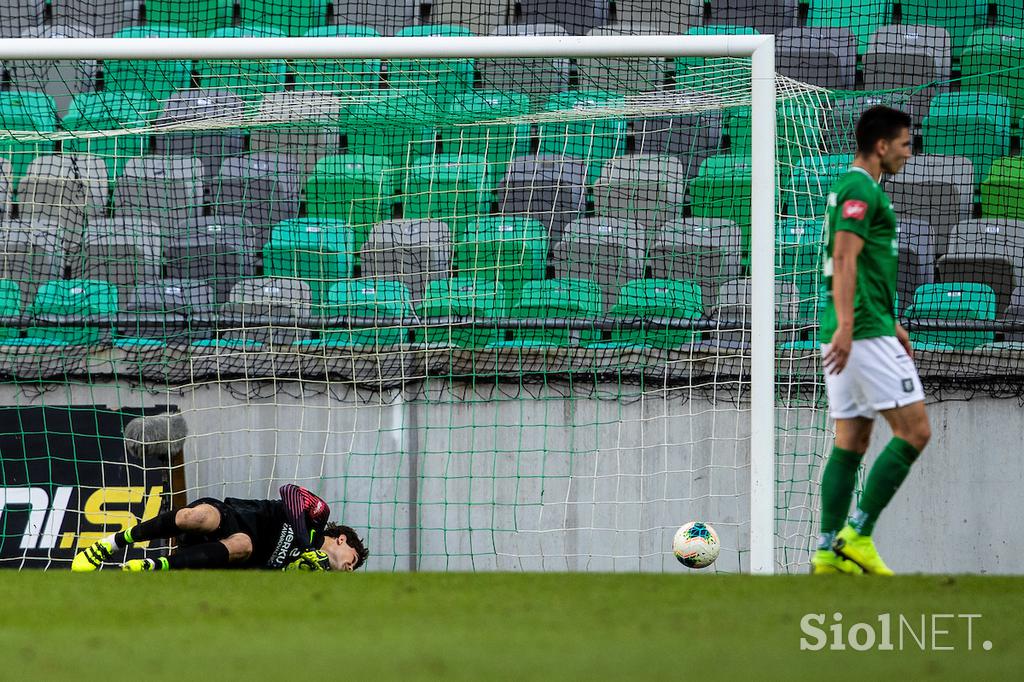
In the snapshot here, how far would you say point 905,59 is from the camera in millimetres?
7824

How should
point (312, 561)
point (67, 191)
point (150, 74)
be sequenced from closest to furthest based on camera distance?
point (312, 561) < point (67, 191) < point (150, 74)

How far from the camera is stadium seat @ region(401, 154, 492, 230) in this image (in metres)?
7.07

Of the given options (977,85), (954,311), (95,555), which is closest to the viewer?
(95,555)

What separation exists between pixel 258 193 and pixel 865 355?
453 centimetres

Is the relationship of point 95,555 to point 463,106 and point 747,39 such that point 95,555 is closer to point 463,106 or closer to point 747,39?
point 463,106

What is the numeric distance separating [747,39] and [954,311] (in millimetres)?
2681

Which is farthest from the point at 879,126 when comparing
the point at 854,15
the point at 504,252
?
the point at 854,15

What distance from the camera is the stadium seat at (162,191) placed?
7.23 metres

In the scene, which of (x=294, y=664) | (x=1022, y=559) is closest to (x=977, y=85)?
(x=1022, y=559)

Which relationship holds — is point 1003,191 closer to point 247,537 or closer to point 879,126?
point 879,126

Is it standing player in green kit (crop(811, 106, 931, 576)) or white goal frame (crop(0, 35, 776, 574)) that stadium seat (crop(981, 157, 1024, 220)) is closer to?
white goal frame (crop(0, 35, 776, 574))

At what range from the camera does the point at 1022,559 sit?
654 centimetres

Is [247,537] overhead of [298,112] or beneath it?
beneath

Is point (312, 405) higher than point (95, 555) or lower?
higher
